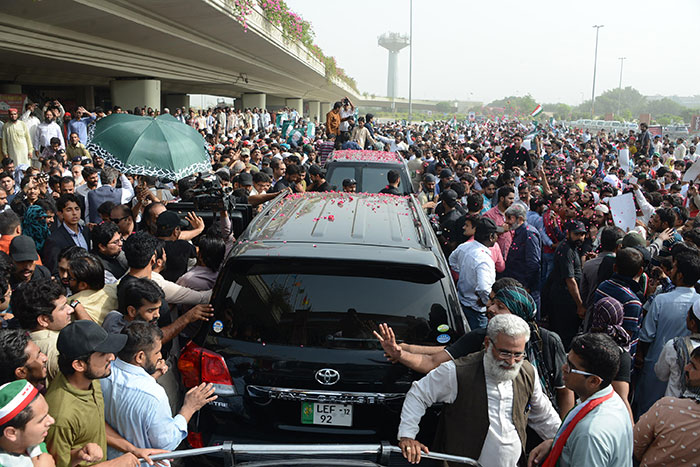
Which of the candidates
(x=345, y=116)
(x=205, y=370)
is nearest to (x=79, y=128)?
(x=345, y=116)

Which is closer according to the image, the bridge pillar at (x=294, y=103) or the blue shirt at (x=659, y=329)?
the blue shirt at (x=659, y=329)

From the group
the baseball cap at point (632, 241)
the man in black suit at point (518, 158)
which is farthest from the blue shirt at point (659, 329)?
the man in black suit at point (518, 158)

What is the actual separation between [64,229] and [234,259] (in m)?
3.47

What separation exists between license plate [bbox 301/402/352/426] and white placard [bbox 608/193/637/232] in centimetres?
528

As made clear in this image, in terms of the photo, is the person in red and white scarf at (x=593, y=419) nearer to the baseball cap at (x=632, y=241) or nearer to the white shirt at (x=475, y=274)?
the white shirt at (x=475, y=274)

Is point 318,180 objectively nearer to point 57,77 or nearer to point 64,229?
point 64,229

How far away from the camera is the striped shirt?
4.59 metres

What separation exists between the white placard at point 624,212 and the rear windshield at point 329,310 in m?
4.69

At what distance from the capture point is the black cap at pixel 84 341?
2785 millimetres

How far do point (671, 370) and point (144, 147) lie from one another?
5.78 meters

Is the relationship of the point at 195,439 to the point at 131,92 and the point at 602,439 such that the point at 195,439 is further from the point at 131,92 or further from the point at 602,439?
the point at 131,92

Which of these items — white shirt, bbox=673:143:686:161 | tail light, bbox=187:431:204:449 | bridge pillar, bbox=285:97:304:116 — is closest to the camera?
tail light, bbox=187:431:204:449

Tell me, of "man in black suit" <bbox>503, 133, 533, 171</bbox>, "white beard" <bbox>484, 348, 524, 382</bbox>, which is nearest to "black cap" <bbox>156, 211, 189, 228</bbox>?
"white beard" <bbox>484, 348, 524, 382</bbox>

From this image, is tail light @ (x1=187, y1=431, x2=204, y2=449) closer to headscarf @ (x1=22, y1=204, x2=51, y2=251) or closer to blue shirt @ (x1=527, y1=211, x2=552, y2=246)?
headscarf @ (x1=22, y1=204, x2=51, y2=251)
